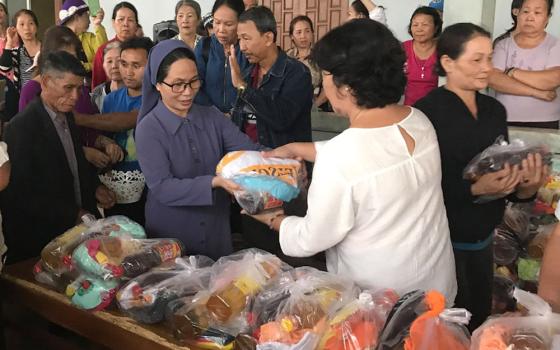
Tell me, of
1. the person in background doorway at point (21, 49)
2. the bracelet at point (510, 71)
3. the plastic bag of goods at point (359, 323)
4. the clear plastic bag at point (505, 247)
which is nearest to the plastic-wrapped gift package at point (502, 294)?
the clear plastic bag at point (505, 247)

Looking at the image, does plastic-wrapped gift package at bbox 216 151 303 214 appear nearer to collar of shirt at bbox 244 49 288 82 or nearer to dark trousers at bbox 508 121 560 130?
collar of shirt at bbox 244 49 288 82

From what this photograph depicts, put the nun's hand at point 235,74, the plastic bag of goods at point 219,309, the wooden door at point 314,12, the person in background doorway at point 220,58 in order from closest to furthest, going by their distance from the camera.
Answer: the plastic bag of goods at point 219,309 < the nun's hand at point 235,74 < the person in background doorway at point 220,58 < the wooden door at point 314,12

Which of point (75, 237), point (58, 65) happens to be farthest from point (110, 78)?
point (75, 237)

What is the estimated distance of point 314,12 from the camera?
7535 mm

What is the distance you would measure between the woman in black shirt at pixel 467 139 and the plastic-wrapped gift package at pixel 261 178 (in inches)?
21.6

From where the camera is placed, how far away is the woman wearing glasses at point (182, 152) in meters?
2.11

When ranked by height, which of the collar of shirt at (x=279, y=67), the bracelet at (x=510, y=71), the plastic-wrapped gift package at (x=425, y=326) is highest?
the collar of shirt at (x=279, y=67)

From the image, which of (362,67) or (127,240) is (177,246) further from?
(362,67)

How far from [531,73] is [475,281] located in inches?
72.9

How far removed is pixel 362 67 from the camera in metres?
1.54

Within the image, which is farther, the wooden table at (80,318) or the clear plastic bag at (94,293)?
the clear plastic bag at (94,293)

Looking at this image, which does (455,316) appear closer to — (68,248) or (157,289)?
(157,289)

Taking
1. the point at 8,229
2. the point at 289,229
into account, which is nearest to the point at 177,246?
the point at 289,229

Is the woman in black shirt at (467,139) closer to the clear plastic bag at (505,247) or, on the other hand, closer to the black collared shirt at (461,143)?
the black collared shirt at (461,143)
